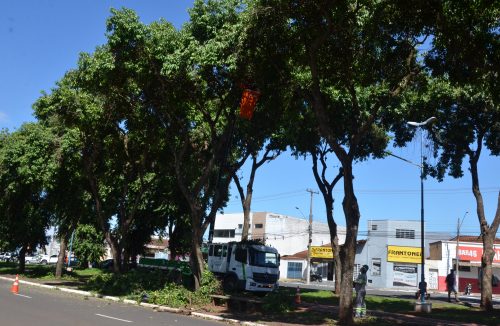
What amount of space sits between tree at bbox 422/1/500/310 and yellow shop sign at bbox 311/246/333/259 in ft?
131

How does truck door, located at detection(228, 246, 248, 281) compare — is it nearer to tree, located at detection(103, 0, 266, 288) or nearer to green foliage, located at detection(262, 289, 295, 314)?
tree, located at detection(103, 0, 266, 288)

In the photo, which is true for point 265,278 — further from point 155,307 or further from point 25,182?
point 25,182

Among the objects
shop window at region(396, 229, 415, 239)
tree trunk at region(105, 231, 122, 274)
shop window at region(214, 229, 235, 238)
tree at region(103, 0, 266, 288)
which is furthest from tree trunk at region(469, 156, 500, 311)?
shop window at region(214, 229, 235, 238)

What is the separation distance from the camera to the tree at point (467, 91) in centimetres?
1283

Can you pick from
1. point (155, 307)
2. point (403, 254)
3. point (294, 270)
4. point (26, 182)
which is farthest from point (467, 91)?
point (294, 270)

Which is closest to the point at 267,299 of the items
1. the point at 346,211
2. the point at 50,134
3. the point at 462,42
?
the point at 346,211

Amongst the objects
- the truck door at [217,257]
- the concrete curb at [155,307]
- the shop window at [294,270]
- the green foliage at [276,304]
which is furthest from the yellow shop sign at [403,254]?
the green foliage at [276,304]

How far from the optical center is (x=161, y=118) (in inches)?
876

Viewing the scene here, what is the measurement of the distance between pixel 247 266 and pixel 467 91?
12.8 m

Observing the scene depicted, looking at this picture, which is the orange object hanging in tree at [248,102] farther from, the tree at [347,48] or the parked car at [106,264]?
the parked car at [106,264]

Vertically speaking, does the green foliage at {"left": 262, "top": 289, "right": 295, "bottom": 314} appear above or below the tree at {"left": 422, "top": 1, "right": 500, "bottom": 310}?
below

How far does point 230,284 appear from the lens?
2506 centimetres

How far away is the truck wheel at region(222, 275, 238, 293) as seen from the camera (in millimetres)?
24561

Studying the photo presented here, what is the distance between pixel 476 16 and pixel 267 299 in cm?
1141
